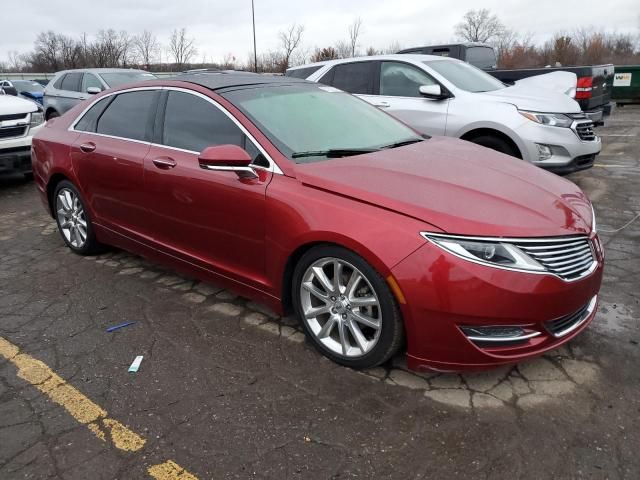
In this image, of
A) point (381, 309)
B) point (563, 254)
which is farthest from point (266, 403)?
point (563, 254)

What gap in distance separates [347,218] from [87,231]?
9.69 ft

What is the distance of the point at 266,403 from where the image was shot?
260cm

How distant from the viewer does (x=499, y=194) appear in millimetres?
2709

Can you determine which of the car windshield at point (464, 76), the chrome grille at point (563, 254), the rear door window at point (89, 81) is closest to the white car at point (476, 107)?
the car windshield at point (464, 76)

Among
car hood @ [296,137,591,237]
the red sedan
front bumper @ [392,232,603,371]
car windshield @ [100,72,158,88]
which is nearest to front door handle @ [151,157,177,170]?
the red sedan

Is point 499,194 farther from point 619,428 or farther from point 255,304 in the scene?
point 255,304

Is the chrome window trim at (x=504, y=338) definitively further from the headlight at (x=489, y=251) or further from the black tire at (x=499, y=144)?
the black tire at (x=499, y=144)

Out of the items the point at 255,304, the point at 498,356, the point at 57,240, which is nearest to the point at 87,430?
the point at 255,304

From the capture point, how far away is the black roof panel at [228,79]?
3.54m

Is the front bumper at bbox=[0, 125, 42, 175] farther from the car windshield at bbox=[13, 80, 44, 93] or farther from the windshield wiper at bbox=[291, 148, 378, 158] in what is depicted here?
the car windshield at bbox=[13, 80, 44, 93]

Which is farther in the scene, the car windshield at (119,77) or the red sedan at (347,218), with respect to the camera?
the car windshield at (119,77)

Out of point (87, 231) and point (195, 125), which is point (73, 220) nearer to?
point (87, 231)

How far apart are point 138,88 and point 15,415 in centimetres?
256

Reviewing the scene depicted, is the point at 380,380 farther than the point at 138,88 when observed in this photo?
No
